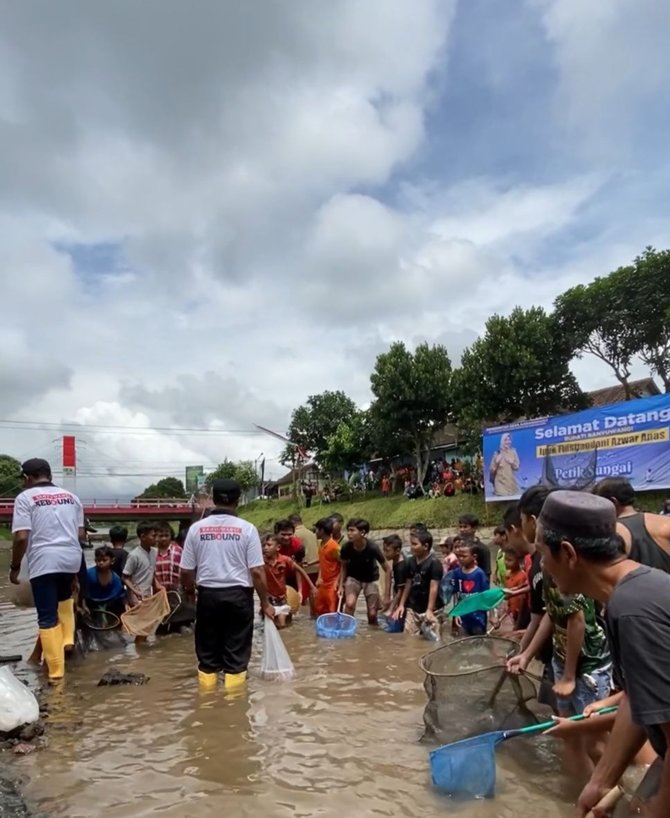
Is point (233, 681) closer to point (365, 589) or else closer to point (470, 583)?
point (470, 583)

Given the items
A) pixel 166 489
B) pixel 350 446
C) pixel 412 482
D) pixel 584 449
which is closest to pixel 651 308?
pixel 584 449

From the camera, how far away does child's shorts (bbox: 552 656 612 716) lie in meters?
3.44

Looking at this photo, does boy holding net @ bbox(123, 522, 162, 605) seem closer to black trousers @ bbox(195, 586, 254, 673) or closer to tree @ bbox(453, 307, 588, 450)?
black trousers @ bbox(195, 586, 254, 673)

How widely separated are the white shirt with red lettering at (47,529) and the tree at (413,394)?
2864 cm

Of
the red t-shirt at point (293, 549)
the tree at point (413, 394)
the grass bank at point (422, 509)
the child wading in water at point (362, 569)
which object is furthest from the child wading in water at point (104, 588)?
the tree at point (413, 394)

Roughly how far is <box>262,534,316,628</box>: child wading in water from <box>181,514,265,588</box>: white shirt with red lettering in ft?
11.7

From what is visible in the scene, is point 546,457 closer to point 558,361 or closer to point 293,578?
point 558,361

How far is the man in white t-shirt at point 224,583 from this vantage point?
5566mm

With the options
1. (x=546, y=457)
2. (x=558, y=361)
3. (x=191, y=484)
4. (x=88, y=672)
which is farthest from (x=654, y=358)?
(x=191, y=484)

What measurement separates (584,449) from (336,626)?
1439 centimetres

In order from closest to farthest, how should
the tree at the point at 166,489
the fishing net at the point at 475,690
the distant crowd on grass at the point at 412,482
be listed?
the fishing net at the point at 475,690, the distant crowd on grass at the point at 412,482, the tree at the point at 166,489

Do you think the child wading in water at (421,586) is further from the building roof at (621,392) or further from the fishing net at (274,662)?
the building roof at (621,392)

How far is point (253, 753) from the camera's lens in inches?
172

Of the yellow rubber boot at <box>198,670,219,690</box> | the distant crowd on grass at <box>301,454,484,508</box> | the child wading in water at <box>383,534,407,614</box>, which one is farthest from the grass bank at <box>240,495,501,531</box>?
the yellow rubber boot at <box>198,670,219,690</box>
